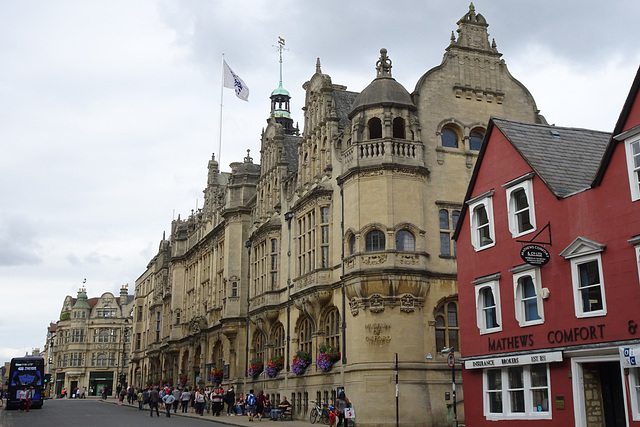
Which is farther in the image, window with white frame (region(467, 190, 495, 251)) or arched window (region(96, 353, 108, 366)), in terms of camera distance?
arched window (region(96, 353, 108, 366))

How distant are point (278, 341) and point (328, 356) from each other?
10.2m

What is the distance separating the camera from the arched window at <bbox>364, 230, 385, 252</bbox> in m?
34.5

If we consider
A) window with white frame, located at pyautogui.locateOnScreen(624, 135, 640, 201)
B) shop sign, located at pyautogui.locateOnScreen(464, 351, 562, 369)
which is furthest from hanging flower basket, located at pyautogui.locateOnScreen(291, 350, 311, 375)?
window with white frame, located at pyautogui.locateOnScreen(624, 135, 640, 201)

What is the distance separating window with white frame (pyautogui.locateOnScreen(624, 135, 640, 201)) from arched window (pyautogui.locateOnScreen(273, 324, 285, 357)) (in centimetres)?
2778

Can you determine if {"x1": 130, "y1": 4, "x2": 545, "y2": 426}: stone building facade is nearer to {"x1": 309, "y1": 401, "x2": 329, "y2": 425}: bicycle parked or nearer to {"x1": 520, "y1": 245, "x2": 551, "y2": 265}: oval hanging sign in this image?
{"x1": 309, "y1": 401, "x2": 329, "y2": 425}: bicycle parked

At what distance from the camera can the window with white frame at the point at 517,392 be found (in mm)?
22797

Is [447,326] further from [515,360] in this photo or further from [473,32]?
[473,32]

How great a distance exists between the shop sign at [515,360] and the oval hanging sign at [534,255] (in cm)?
280

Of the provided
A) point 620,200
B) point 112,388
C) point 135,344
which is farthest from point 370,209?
point 112,388

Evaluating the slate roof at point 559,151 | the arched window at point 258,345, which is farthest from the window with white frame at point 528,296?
the arched window at point 258,345

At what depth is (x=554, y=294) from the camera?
73.9ft

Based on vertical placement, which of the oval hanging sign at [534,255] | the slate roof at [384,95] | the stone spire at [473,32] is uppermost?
the stone spire at [473,32]

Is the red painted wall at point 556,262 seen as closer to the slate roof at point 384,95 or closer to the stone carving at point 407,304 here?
the stone carving at point 407,304

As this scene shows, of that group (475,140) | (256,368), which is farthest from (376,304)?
(256,368)
